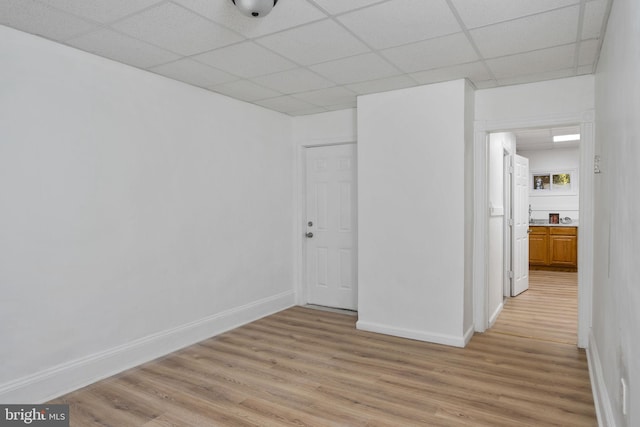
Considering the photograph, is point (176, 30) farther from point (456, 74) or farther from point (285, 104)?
point (456, 74)

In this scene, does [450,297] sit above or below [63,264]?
below

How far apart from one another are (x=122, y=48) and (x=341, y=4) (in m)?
1.67

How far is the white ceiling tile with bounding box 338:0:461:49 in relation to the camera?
7.77 feet

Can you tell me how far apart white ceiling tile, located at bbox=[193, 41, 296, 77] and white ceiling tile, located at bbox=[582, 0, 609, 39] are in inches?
79.8

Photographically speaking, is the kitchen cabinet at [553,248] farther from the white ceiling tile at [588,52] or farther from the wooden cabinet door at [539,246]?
the white ceiling tile at [588,52]

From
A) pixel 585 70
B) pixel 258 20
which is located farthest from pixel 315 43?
pixel 585 70

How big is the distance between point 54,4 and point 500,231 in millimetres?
4889

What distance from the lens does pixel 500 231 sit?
5.06 meters

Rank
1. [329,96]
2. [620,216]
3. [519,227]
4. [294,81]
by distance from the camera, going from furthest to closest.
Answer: [519,227] → [329,96] → [294,81] → [620,216]

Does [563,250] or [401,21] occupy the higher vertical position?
[401,21]

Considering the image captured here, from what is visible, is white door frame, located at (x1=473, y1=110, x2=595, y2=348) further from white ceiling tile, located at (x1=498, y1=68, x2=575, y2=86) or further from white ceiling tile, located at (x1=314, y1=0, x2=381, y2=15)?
white ceiling tile, located at (x1=314, y1=0, x2=381, y2=15)

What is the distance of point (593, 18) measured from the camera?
2.49 metres

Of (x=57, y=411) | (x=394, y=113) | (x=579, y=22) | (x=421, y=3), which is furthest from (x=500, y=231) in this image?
(x=57, y=411)

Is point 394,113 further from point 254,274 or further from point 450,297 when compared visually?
point 254,274
